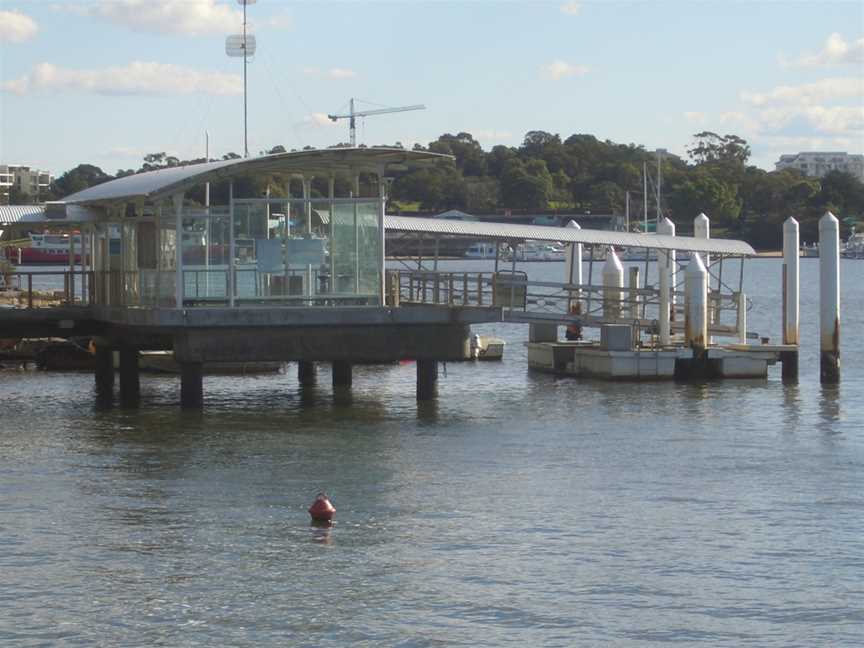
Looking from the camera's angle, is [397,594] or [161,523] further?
[161,523]

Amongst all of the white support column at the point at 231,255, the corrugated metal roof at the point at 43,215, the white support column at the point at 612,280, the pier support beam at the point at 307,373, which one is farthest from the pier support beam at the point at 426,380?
the white support column at the point at 612,280

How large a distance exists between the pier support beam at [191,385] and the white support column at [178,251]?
1.64 meters

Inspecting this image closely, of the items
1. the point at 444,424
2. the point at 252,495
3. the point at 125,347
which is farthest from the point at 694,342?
the point at 252,495

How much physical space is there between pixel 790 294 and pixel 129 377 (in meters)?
19.0

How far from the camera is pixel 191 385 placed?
41156 mm

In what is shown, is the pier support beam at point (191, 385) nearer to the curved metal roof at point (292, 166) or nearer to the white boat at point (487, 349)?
the curved metal roof at point (292, 166)

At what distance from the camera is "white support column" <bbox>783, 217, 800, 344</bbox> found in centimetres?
4928

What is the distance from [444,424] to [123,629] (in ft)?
63.1

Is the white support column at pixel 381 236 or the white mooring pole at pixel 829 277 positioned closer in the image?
the white support column at pixel 381 236

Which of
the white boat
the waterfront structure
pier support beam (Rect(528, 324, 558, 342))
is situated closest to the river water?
the waterfront structure

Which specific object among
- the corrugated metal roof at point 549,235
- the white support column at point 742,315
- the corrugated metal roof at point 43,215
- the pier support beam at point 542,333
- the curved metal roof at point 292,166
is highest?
the curved metal roof at point 292,166

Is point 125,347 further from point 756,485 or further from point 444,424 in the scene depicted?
point 756,485

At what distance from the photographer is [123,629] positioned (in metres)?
21.5

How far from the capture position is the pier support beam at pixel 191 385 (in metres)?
40.8
